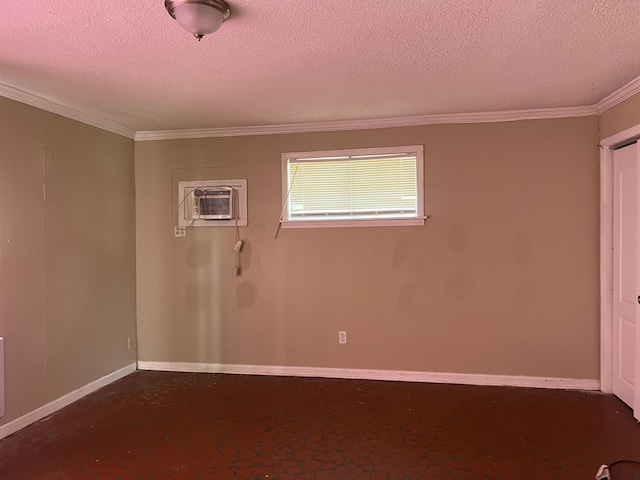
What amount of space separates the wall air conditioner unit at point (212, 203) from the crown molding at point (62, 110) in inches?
29.0

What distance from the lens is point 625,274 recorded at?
325 cm

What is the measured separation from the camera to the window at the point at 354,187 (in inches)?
152

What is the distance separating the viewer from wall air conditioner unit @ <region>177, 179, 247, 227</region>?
4094 mm

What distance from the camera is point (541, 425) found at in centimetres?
294

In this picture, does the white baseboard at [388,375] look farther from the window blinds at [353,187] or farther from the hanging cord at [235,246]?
the window blinds at [353,187]

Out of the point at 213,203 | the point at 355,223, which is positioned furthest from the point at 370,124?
the point at 213,203

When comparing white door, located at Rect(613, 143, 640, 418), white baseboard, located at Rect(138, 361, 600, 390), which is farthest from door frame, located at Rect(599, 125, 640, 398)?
white baseboard, located at Rect(138, 361, 600, 390)

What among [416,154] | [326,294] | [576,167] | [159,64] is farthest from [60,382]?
[576,167]

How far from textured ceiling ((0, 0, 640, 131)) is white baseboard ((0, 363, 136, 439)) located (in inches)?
90.5

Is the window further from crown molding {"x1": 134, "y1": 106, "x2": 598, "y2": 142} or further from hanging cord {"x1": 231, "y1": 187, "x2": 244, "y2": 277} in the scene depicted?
hanging cord {"x1": 231, "y1": 187, "x2": 244, "y2": 277}

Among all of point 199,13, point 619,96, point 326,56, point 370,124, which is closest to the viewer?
point 199,13

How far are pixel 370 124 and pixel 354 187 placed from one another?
23.1 inches

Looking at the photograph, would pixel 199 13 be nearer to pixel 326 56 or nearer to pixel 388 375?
pixel 326 56

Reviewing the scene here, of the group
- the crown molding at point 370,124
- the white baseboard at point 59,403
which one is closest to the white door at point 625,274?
the crown molding at point 370,124
